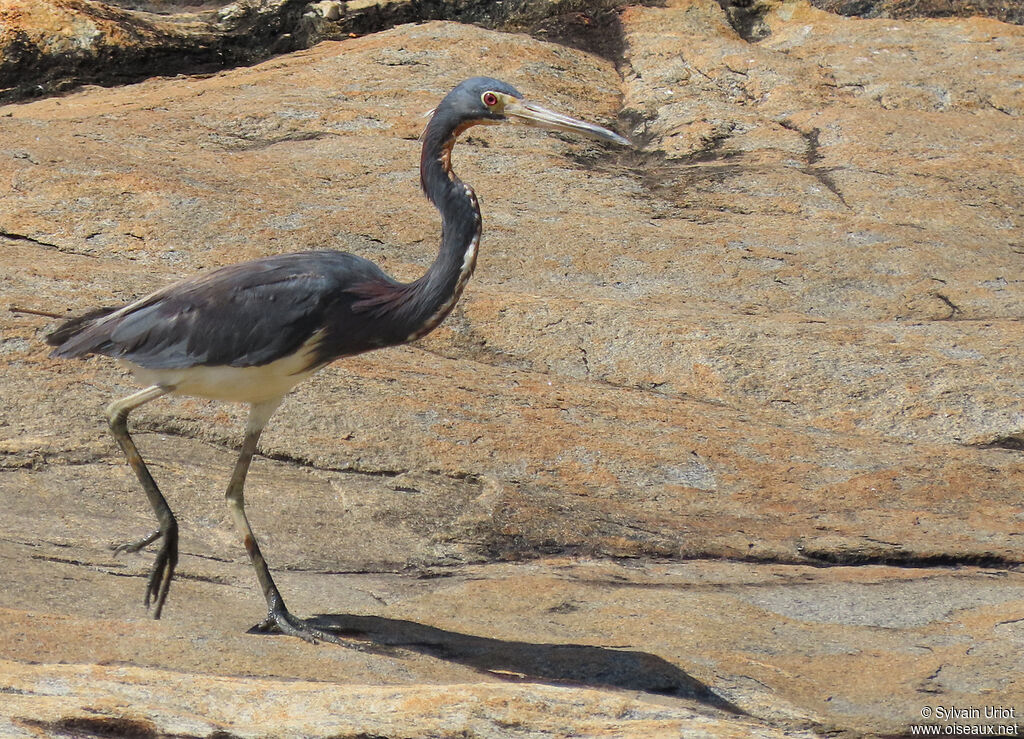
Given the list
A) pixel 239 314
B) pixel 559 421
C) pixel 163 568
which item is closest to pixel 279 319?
pixel 239 314

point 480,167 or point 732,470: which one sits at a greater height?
point 480,167

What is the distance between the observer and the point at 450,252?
16.7ft

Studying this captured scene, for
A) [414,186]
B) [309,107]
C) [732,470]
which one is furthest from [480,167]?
[732,470]

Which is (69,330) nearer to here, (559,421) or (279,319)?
(279,319)

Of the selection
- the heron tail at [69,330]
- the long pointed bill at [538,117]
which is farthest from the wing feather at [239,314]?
the long pointed bill at [538,117]

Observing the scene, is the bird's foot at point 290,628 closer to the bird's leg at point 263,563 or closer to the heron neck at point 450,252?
the bird's leg at point 263,563

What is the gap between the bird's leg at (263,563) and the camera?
4.68 m

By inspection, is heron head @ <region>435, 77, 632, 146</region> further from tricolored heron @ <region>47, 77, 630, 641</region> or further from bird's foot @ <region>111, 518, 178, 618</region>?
bird's foot @ <region>111, 518, 178, 618</region>

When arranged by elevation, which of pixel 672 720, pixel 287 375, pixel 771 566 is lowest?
pixel 771 566

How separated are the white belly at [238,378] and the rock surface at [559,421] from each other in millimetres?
808

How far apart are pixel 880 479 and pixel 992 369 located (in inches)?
51.8

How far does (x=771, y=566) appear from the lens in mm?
5758

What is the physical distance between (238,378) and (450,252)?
3.27ft

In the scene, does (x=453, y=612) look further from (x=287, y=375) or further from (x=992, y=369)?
(x=992, y=369)
